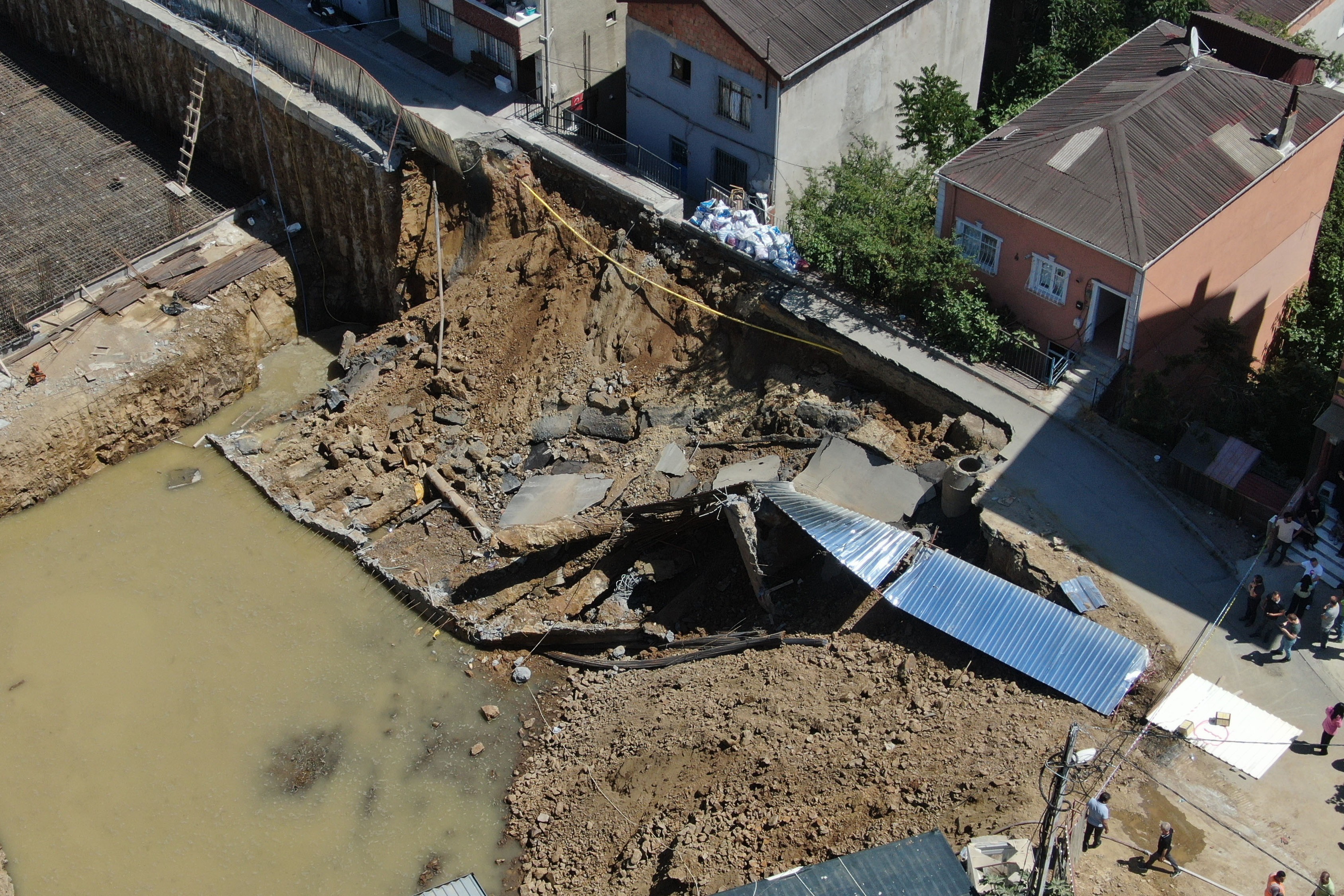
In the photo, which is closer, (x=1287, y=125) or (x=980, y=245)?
(x=1287, y=125)

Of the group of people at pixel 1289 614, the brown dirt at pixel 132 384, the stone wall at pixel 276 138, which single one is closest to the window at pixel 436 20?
the stone wall at pixel 276 138

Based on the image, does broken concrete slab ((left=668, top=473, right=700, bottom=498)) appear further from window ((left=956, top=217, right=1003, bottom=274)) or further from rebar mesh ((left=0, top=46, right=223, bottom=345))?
rebar mesh ((left=0, top=46, right=223, bottom=345))

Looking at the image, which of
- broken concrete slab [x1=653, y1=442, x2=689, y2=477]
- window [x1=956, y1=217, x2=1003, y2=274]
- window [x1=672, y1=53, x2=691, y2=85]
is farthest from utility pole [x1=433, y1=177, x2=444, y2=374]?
window [x1=956, y1=217, x2=1003, y2=274]

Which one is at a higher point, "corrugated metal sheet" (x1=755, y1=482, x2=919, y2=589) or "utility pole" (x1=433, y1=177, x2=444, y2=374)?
"corrugated metal sheet" (x1=755, y1=482, x2=919, y2=589)

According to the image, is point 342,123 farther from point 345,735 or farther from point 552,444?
point 345,735

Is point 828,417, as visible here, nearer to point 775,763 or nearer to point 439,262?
point 775,763

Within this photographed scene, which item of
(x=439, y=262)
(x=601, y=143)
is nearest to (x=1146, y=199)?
(x=601, y=143)
